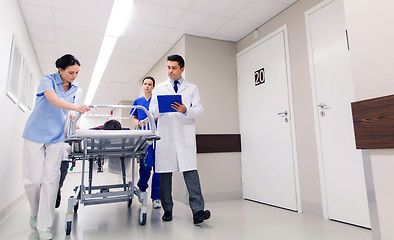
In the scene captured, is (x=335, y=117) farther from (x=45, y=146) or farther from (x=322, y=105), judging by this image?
(x=45, y=146)

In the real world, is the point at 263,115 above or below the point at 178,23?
below

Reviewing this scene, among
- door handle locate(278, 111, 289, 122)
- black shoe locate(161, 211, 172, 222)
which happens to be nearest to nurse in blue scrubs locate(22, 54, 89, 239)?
black shoe locate(161, 211, 172, 222)

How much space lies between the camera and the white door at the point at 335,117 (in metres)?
2.38

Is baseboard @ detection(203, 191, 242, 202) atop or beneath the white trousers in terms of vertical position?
beneath

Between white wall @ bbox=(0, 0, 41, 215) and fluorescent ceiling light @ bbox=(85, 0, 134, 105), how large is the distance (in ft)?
3.76

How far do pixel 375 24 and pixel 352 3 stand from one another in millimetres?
227

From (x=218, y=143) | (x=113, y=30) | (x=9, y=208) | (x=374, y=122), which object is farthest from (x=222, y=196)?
(x=113, y=30)

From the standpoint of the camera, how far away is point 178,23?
3625 mm

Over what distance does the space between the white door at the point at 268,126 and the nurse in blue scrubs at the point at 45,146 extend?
95.5 inches

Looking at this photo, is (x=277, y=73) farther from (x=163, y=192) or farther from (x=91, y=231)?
(x=91, y=231)

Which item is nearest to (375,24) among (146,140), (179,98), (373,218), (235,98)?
(373,218)

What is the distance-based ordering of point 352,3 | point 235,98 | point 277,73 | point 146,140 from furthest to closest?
1. point 235,98
2. point 277,73
3. point 146,140
4. point 352,3

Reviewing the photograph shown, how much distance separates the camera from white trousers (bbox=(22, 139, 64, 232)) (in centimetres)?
199

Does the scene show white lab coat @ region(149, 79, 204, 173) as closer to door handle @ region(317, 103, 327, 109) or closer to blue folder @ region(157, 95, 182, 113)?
blue folder @ region(157, 95, 182, 113)
